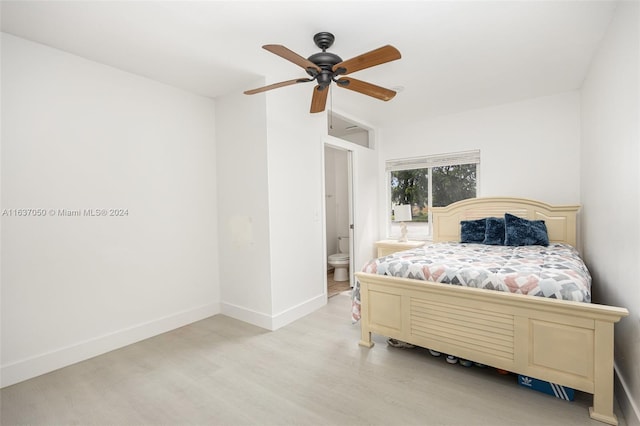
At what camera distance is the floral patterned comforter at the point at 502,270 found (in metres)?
1.89

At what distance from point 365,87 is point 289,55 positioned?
28.7 inches

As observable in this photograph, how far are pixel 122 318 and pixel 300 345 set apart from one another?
164 cm

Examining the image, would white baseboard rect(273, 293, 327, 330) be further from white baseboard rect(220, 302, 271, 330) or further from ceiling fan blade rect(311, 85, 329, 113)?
ceiling fan blade rect(311, 85, 329, 113)

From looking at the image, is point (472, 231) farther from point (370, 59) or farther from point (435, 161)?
point (370, 59)

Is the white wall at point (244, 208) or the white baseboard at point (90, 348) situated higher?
the white wall at point (244, 208)

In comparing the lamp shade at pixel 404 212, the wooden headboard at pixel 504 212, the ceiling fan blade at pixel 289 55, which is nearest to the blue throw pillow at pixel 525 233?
the wooden headboard at pixel 504 212

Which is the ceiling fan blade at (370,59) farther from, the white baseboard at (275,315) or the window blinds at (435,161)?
the window blinds at (435,161)

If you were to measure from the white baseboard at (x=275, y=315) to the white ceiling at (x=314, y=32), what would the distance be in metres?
2.25

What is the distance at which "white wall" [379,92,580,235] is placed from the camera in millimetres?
3600

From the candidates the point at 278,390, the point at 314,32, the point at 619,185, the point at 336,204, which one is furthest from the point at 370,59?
the point at 336,204

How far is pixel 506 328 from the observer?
76.2 inches

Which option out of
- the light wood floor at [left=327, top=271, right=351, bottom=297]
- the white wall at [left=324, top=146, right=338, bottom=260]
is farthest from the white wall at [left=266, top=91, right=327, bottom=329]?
the white wall at [left=324, top=146, right=338, bottom=260]

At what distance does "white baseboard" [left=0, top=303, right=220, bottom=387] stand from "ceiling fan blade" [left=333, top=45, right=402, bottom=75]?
9.24ft

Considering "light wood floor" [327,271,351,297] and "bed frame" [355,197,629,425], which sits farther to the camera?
"light wood floor" [327,271,351,297]
